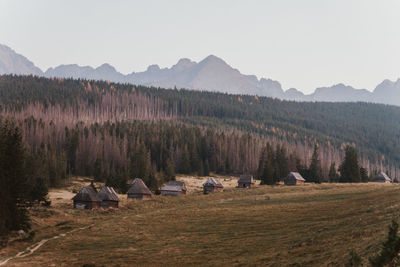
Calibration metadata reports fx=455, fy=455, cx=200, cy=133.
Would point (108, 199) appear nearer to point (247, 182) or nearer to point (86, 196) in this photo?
point (86, 196)

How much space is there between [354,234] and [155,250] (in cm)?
1803

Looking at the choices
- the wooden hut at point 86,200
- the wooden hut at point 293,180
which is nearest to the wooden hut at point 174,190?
the wooden hut at point 86,200

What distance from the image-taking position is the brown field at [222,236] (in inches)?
1207

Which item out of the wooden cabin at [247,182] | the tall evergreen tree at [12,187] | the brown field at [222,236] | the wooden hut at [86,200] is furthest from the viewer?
the wooden cabin at [247,182]

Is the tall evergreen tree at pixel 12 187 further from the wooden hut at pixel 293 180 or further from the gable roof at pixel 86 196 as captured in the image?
the wooden hut at pixel 293 180

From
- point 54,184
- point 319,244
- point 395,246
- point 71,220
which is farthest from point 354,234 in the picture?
point 54,184

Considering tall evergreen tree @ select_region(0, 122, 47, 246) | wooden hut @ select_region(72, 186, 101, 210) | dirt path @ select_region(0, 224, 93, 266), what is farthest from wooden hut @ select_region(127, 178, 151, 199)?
dirt path @ select_region(0, 224, 93, 266)

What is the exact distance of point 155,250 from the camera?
1609 inches

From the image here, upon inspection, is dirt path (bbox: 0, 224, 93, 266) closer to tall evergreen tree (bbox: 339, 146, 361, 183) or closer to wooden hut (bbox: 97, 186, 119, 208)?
wooden hut (bbox: 97, 186, 119, 208)

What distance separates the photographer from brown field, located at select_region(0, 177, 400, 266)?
30.7 meters

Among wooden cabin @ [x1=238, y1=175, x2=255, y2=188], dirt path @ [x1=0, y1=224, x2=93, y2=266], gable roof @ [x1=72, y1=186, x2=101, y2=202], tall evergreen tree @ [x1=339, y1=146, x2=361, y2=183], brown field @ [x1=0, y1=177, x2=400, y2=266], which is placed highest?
tall evergreen tree @ [x1=339, y1=146, x2=361, y2=183]

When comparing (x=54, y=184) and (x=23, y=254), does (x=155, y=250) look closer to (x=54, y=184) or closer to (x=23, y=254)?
(x=23, y=254)

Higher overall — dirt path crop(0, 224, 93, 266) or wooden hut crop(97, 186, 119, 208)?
wooden hut crop(97, 186, 119, 208)

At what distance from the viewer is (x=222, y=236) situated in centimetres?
4422
